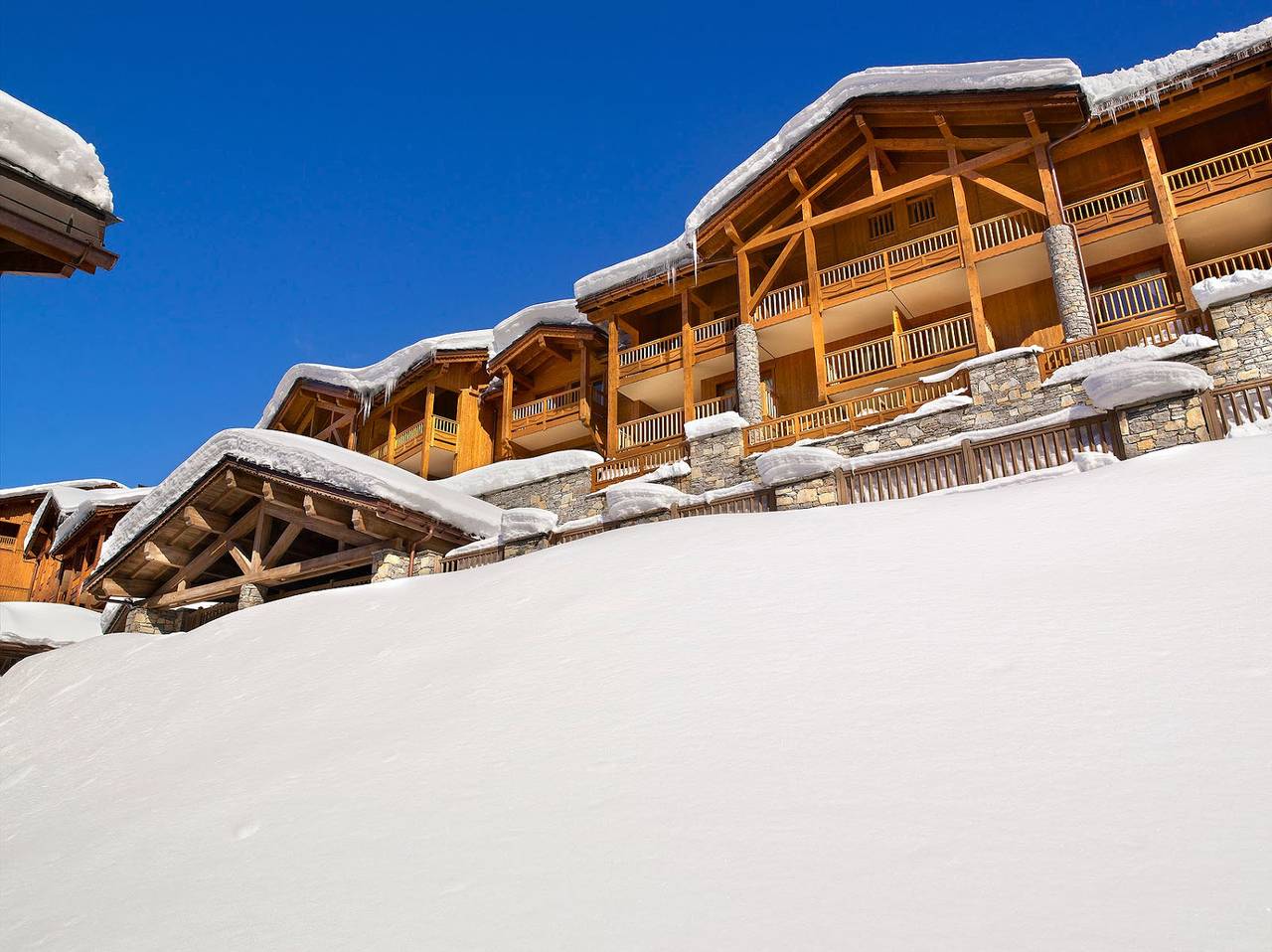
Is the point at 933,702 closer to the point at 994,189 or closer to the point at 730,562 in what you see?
the point at 730,562

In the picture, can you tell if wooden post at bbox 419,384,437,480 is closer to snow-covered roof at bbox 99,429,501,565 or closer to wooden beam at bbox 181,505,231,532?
wooden beam at bbox 181,505,231,532

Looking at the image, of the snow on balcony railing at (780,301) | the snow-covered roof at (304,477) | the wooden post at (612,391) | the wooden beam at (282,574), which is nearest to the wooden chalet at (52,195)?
the snow-covered roof at (304,477)

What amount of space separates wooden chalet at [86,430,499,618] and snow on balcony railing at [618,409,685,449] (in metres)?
7.23

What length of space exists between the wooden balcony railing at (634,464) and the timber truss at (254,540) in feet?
18.8

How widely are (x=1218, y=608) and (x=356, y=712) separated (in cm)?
459

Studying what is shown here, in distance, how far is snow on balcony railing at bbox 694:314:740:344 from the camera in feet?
66.5

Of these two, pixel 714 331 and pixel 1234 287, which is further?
pixel 714 331

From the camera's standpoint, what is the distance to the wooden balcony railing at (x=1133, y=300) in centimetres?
1470

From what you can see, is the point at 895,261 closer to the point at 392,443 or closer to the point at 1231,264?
the point at 1231,264

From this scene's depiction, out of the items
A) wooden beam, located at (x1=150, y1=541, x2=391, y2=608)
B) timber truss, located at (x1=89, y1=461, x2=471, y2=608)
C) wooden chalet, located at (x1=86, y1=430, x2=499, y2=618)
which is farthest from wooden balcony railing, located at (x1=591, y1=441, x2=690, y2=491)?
wooden beam, located at (x1=150, y1=541, x2=391, y2=608)

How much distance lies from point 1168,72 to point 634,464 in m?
12.3

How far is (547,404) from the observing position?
77.9ft

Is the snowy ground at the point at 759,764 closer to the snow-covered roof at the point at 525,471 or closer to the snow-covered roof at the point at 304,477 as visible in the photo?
the snow-covered roof at the point at 304,477

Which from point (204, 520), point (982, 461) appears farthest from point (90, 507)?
point (982, 461)
